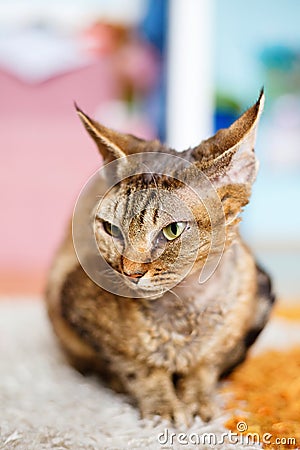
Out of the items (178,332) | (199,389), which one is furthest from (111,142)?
(199,389)

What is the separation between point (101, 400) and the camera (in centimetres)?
115

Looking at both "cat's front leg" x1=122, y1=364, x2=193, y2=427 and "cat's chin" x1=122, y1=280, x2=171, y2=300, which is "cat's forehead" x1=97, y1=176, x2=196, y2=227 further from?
"cat's front leg" x1=122, y1=364, x2=193, y2=427

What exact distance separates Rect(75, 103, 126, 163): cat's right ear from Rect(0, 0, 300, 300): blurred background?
7.27 feet

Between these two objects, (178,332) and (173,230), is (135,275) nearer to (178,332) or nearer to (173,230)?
(173,230)

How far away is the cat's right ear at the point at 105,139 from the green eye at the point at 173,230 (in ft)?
0.49

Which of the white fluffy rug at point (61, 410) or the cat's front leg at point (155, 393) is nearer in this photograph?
the white fluffy rug at point (61, 410)

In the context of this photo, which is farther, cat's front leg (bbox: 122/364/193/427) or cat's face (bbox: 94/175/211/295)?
cat's front leg (bbox: 122/364/193/427)

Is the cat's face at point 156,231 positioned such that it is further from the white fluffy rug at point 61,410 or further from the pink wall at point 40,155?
the pink wall at point 40,155

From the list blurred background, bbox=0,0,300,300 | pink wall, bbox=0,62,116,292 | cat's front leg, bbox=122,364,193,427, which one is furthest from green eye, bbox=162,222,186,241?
pink wall, bbox=0,62,116,292

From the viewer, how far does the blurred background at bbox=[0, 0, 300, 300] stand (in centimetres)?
321

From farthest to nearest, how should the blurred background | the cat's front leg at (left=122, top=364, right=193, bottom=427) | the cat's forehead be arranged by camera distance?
1. the blurred background
2. the cat's front leg at (left=122, top=364, right=193, bottom=427)
3. the cat's forehead

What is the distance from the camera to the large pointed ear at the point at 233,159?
88 cm

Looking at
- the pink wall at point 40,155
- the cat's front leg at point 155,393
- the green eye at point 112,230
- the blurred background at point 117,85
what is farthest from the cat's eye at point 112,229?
the pink wall at point 40,155

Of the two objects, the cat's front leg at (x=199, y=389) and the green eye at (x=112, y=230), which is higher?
the green eye at (x=112, y=230)
